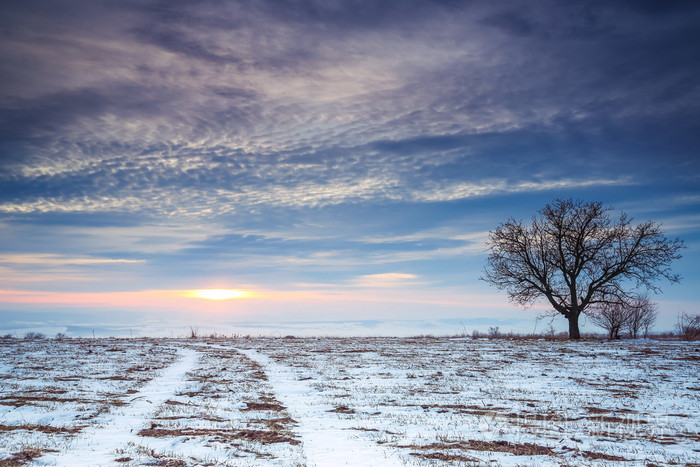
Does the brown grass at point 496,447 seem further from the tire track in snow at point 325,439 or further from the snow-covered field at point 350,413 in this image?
the tire track in snow at point 325,439

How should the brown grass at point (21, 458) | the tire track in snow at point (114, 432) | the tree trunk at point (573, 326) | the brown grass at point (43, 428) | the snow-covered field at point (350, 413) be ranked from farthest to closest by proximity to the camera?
the tree trunk at point (573, 326)
the brown grass at point (43, 428)
the snow-covered field at point (350, 413)
the tire track in snow at point (114, 432)
the brown grass at point (21, 458)

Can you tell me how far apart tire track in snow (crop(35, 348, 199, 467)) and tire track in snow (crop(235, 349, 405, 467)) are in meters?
3.49

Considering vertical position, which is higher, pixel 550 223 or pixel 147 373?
pixel 550 223

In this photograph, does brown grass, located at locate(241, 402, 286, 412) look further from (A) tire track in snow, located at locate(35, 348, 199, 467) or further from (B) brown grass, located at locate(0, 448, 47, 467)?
(B) brown grass, located at locate(0, 448, 47, 467)

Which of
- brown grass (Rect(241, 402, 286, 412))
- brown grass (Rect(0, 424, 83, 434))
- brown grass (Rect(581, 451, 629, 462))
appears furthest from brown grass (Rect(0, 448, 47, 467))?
brown grass (Rect(581, 451, 629, 462))

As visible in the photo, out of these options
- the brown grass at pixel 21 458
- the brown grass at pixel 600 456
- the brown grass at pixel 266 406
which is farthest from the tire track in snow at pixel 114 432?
the brown grass at pixel 600 456

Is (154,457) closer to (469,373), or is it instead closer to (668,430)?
(668,430)

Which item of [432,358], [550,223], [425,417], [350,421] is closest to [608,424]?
[425,417]

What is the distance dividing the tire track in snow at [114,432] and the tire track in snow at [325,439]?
3493 mm

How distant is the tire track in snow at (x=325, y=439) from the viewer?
803cm

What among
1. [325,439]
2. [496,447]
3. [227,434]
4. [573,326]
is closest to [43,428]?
[227,434]

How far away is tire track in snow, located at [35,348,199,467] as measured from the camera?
8.02m

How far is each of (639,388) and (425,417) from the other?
884cm

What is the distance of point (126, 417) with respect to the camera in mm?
11711
